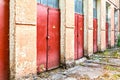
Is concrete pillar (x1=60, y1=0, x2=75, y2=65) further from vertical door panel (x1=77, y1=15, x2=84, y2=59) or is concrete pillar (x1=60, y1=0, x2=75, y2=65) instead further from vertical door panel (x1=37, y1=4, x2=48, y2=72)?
vertical door panel (x1=77, y1=15, x2=84, y2=59)

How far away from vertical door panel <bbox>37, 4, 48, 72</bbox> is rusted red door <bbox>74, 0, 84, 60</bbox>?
2.75 meters

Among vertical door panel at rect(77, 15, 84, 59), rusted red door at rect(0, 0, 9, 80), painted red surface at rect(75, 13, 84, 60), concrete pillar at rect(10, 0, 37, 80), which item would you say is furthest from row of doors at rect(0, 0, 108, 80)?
vertical door panel at rect(77, 15, 84, 59)

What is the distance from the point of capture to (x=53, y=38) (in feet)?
25.9

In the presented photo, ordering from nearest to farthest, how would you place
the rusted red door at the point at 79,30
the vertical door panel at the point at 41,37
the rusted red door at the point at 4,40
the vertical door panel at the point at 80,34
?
the rusted red door at the point at 4,40 → the vertical door panel at the point at 41,37 → the rusted red door at the point at 79,30 → the vertical door panel at the point at 80,34

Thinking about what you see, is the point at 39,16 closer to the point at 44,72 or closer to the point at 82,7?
the point at 44,72

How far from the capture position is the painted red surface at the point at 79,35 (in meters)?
9.95

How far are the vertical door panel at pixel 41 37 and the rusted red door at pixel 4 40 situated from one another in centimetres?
156

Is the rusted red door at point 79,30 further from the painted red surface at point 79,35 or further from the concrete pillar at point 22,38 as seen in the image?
the concrete pillar at point 22,38

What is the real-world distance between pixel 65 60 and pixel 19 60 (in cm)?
295

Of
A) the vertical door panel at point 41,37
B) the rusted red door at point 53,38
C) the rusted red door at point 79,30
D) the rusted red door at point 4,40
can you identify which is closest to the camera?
the rusted red door at point 4,40

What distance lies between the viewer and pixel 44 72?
7.29 m

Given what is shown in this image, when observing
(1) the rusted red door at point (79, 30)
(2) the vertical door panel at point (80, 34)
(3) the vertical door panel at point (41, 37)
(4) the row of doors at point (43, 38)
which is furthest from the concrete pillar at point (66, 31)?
(2) the vertical door panel at point (80, 34)

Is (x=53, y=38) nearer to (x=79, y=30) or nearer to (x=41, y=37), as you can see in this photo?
(x=41, y=37)

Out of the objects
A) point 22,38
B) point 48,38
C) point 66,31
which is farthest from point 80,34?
point 22,38
